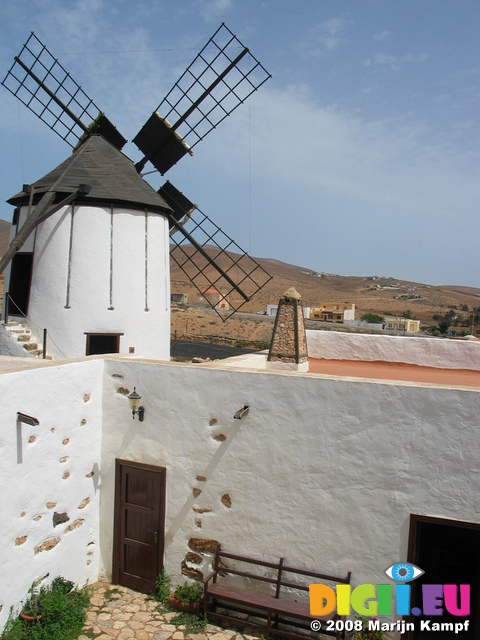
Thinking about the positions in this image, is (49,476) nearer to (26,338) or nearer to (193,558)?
(193,558)

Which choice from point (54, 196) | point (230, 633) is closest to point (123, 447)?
point (230, 633)

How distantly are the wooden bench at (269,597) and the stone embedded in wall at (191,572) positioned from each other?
15 centimetres

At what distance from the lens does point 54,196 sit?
29.0ft

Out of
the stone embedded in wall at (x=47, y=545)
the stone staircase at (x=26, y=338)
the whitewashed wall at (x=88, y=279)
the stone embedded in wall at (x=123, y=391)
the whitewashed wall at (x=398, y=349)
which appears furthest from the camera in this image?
the whitewashed wall at (x=398, y=349)

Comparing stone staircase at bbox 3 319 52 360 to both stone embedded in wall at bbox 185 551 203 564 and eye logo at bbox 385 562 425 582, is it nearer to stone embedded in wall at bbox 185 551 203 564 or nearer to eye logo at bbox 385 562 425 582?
stone embedded in wall at bbox 185 551 203 564

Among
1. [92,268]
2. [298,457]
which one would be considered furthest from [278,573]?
[92,268]

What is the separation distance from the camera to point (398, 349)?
939 cm

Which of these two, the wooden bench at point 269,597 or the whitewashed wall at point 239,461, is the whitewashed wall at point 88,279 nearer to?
the whitewashed wall at point 239,461

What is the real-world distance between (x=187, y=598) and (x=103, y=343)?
484cm

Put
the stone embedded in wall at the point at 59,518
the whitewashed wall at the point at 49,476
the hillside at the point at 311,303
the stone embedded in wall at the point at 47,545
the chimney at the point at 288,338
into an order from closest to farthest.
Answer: the whitewashed wall at the point at 49,476 → the stone embedded in wall at the point at 47,545 → the stone embedded in wall at the point at 59,518 → the chimney at the point at 288,338 → the hillside at the point at 311,303

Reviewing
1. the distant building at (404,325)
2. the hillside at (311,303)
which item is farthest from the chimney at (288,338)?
the distant building at (404,325)

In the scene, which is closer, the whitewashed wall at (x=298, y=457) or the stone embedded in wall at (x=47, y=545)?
the whitewashed wall at (x=298, y=457)

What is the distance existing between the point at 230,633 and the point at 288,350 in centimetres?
405

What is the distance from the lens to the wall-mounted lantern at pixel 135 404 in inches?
232
